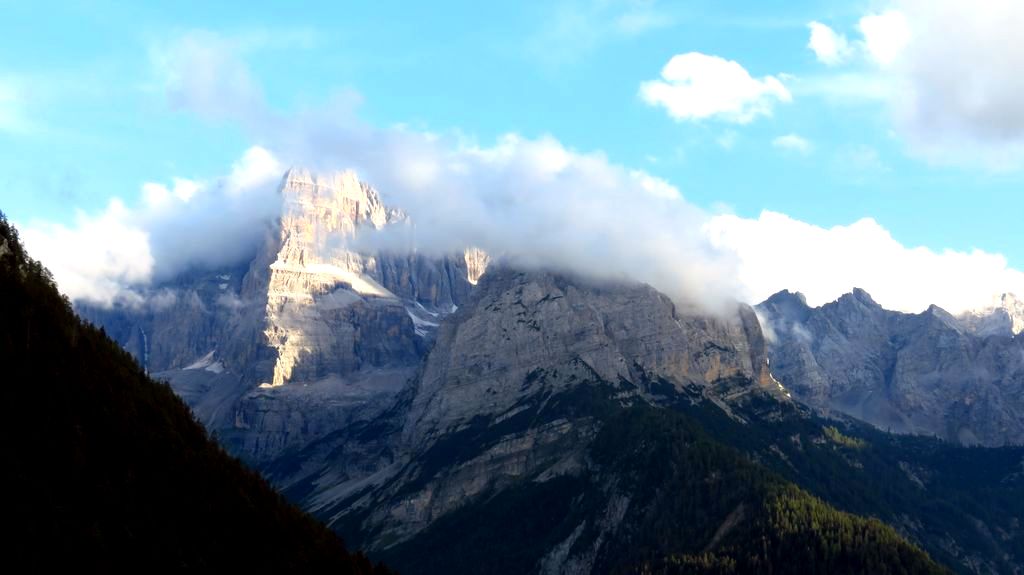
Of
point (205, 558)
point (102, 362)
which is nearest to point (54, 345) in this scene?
point (102, 362)

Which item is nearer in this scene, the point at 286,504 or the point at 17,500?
the point at 17,500

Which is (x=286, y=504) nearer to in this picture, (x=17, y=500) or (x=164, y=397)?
(x=164, y=397)

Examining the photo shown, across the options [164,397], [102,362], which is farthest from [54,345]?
[164,397]

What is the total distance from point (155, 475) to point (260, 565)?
1689 centimetres

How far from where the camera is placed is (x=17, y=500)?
13525 centimetres

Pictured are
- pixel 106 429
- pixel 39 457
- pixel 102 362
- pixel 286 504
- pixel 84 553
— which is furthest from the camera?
pixel 286 504

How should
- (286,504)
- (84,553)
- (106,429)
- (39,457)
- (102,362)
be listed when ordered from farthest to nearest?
1. (286,504)
2. (102,362)
3. (106,429)
4. (39,457)
5. (84,553)

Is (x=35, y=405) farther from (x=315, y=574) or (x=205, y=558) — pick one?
(x=315, y=574)

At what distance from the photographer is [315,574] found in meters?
162

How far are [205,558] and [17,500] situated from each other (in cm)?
2304

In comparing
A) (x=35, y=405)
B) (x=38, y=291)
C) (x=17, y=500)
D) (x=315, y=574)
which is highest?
(x=38, y=291)

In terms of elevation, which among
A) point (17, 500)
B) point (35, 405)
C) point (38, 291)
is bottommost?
point (17, 500)

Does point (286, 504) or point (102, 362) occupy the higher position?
point (102, 362)

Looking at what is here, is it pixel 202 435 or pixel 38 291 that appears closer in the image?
pixel 38 291
